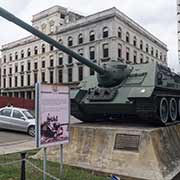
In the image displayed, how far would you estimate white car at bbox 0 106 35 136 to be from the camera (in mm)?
16984

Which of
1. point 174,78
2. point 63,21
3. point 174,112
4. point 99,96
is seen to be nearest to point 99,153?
point 99,96

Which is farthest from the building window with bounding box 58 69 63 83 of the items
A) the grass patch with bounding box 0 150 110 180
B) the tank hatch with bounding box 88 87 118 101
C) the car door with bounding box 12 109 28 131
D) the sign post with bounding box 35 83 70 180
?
the sign post with bounding box 35 83 70 180

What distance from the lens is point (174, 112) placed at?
36.1ft

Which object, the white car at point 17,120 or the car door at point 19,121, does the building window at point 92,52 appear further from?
the car door at point 19,121

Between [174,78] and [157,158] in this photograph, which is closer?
[157,158]

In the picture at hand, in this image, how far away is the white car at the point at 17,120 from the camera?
55.7 feet

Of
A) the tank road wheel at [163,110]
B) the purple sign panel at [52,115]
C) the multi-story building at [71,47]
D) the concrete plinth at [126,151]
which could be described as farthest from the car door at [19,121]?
the multi-story building at [71,47]

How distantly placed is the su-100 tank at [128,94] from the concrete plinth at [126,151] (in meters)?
0.73

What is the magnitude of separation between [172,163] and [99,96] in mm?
3048

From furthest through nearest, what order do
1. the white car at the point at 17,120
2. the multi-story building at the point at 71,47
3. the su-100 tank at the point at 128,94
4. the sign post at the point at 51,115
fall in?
the multi-story building at the point at 71,47 → the white car at the point at 17,120 → the su-100 tank at the point at 128,94 → the sign post at the point at 51,115

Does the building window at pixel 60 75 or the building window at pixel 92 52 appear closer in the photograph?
the building window at pixel 92 52

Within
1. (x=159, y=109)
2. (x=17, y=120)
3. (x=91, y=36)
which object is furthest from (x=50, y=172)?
(x=91, y=36)

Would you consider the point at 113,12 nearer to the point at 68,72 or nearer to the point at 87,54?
the point at 87,54

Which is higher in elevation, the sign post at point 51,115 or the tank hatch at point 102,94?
the tank hatch at point 102,94
